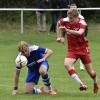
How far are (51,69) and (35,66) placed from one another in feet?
15.9

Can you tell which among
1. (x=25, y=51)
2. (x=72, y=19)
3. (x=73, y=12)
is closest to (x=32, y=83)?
(x=25, y=51)

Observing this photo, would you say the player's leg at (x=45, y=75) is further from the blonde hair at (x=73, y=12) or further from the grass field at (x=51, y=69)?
the blonde hair at (x=73, y=12)

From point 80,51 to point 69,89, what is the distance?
3.98 ft

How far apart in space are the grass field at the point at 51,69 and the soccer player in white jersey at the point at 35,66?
0.77 feet

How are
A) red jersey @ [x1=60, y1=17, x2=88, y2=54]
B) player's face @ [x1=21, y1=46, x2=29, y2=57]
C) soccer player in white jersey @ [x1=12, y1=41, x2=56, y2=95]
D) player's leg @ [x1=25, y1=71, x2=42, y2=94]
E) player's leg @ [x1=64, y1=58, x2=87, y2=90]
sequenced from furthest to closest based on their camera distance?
A: player's leg @ [x1=25, y1=71, x2=42, y2=94] < red jersey @ [x1=60, y1=17, x2=88, y2=54] < player's leg @ [x1=64, y1=58, x2=87, y2=90] < soccer player in white jersey @ [x1=12, y1=41, x2=56, y2=95] < player's face @ [x1=21, y1=46, x2=29, y2=57]

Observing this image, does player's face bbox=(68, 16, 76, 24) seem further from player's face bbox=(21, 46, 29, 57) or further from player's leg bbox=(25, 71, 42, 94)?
player's leg bbox=(25, 71, 42, 94)

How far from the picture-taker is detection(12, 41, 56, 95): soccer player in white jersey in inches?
530

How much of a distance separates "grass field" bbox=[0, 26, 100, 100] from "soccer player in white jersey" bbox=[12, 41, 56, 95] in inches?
9.3

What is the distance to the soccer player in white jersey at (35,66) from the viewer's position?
44.1 feet

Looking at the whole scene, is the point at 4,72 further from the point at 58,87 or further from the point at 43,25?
the point at 43,25

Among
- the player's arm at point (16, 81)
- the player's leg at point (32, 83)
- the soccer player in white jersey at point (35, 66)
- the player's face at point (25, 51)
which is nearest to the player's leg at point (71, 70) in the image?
the soccer player in white jersey at point (35, 66)

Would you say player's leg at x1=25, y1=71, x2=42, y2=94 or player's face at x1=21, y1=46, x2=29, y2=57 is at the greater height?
player's face at x1=21, y1=46, x2=29, y2=57

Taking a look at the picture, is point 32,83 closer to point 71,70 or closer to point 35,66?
point 35,66

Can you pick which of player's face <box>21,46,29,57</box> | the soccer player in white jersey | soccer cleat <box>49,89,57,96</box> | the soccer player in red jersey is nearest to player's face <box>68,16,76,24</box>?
the soccer player in red jersey
